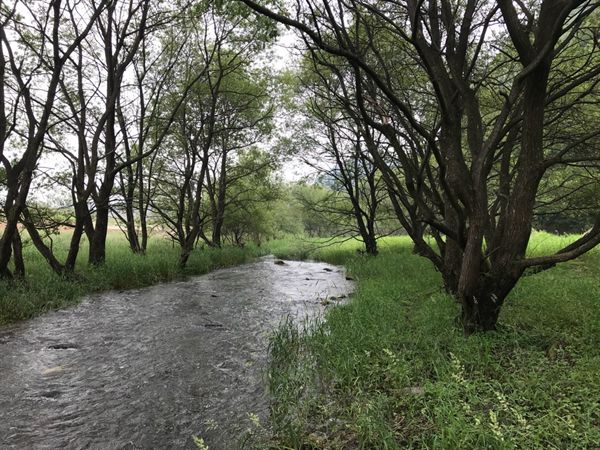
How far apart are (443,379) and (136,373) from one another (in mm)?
4194

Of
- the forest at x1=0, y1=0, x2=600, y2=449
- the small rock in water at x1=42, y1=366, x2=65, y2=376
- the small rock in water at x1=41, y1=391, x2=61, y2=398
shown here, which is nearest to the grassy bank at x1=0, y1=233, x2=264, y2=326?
the forest at x1=0, y1=0, x2=600, y2=449

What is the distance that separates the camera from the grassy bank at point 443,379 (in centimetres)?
307

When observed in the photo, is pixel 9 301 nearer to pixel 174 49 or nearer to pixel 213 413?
pixel 213 413

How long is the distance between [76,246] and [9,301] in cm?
334

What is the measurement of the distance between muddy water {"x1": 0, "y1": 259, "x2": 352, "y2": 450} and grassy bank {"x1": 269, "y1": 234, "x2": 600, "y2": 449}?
2.31 feet

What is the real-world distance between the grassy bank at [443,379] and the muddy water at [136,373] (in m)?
0.70

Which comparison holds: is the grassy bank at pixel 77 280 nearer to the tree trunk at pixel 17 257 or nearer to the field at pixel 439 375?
the field at pixel 439 375

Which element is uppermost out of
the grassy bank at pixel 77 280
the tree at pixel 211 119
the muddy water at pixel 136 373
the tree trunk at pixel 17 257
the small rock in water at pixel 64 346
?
the tree at pixel 211 119

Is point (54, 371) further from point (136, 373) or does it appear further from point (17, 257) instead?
point (17, 257)

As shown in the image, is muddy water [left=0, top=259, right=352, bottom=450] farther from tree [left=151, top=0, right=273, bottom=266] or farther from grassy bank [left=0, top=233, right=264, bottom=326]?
tree [left=151, top=0, right=273, bottom=266]

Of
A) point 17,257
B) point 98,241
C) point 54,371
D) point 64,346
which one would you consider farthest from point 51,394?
point 98,241

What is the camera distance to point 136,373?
5.12 metres

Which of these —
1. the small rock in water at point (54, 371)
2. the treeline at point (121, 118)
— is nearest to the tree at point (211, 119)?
the treeline at point (121, 118)

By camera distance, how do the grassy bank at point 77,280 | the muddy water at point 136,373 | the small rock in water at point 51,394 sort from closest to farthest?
the muddy water at point 136,373 → the small rock in water at point 51,394 → the grassy bank at point 77,280
